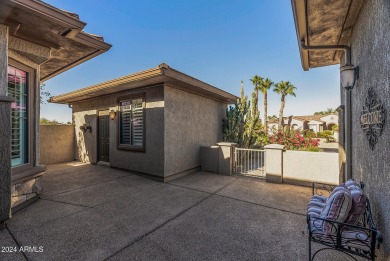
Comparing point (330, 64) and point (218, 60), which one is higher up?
point (218, 60)

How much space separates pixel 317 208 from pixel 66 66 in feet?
22.5

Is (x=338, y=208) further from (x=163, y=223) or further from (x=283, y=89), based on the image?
(x=283, y=89)

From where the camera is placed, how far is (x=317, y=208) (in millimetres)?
2641

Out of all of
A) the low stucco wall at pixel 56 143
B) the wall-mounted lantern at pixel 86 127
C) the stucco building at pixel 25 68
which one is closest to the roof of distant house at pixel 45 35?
the stucco building at pixel 25 68

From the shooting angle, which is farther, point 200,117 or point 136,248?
point 200,117

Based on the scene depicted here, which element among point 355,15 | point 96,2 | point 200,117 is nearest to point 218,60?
point 200,117

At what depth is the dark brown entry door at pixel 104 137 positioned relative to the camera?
8039mm

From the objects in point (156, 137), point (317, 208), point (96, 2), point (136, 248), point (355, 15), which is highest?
point (96, 2)

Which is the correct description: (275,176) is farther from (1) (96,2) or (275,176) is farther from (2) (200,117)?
(1) (96,2)

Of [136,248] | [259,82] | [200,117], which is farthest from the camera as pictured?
[259,82]

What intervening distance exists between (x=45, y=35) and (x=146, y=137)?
3.74m

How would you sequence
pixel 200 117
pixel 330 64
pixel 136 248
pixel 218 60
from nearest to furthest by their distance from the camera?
1. pixel 136 248
2. pixel 330 64
3. pixel 200 117
4. pixel 218 60

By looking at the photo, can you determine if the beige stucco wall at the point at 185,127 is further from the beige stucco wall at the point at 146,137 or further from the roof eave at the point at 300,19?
the roof eave at the point at 300,19

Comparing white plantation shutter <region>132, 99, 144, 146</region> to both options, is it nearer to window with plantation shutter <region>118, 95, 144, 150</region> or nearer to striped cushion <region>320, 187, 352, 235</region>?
window with plantation shutter <region>118, 95, 144, 150</region>
